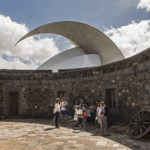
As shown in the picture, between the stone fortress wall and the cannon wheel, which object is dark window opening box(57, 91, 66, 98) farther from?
the cannon wheel

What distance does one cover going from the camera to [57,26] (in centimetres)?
1945

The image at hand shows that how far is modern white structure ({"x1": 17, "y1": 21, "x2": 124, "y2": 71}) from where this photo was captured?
63.6ft

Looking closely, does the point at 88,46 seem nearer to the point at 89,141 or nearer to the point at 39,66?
the point at 39,66

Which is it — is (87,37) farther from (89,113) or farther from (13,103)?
(89,113)

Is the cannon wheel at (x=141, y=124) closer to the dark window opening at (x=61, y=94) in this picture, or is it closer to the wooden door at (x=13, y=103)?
the dark window opening at (x=61, y=94)

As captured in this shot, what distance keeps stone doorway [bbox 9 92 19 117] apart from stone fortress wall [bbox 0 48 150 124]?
0.14 meters

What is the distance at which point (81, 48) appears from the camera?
21484mm

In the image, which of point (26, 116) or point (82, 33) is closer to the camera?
point (26, 116)

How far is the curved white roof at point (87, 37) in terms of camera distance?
1938 cm

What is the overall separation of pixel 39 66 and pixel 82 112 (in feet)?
43.7

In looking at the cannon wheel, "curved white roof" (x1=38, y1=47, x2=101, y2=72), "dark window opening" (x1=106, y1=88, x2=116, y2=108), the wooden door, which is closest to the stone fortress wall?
"dark window opening" (x1=106, y1=88, x2=116, y2=108)

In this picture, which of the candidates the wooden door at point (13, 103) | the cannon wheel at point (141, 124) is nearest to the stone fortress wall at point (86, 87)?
the wooden door at point (13, 103)

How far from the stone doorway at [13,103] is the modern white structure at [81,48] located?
6.97m

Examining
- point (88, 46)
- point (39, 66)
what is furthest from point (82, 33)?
point (39, 66)
